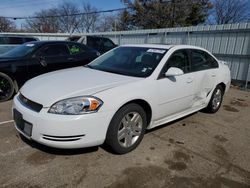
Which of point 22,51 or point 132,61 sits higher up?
point 132,61

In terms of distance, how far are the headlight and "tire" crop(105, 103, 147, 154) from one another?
32 cm

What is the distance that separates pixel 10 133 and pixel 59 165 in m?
1.35

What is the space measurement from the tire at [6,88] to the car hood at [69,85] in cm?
236

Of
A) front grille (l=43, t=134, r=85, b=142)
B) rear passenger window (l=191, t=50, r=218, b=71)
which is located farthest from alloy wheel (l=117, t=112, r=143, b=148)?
rear passenger window (l=191, t=50, r=218, b=71)

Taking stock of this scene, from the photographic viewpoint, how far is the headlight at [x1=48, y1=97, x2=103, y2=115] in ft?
8.18

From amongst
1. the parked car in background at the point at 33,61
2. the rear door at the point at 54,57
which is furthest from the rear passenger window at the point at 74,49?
the rear door at the point at 54,57

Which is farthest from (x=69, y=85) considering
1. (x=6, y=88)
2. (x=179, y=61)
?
(x=6, y=88)

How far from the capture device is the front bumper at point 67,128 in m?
2.45

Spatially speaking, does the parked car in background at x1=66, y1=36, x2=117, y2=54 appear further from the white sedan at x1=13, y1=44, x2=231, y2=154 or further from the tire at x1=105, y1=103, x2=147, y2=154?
the tire at x1=105, y1=103, x2=147, y2=154

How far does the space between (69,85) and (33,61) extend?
3.22 metres

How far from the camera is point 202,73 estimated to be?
13.8 feet

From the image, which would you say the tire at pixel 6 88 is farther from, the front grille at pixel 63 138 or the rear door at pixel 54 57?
the front grille at pixel 63 138

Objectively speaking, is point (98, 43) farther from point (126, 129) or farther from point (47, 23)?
point (47, 23)

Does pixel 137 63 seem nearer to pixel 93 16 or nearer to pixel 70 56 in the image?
pixel 70 56
